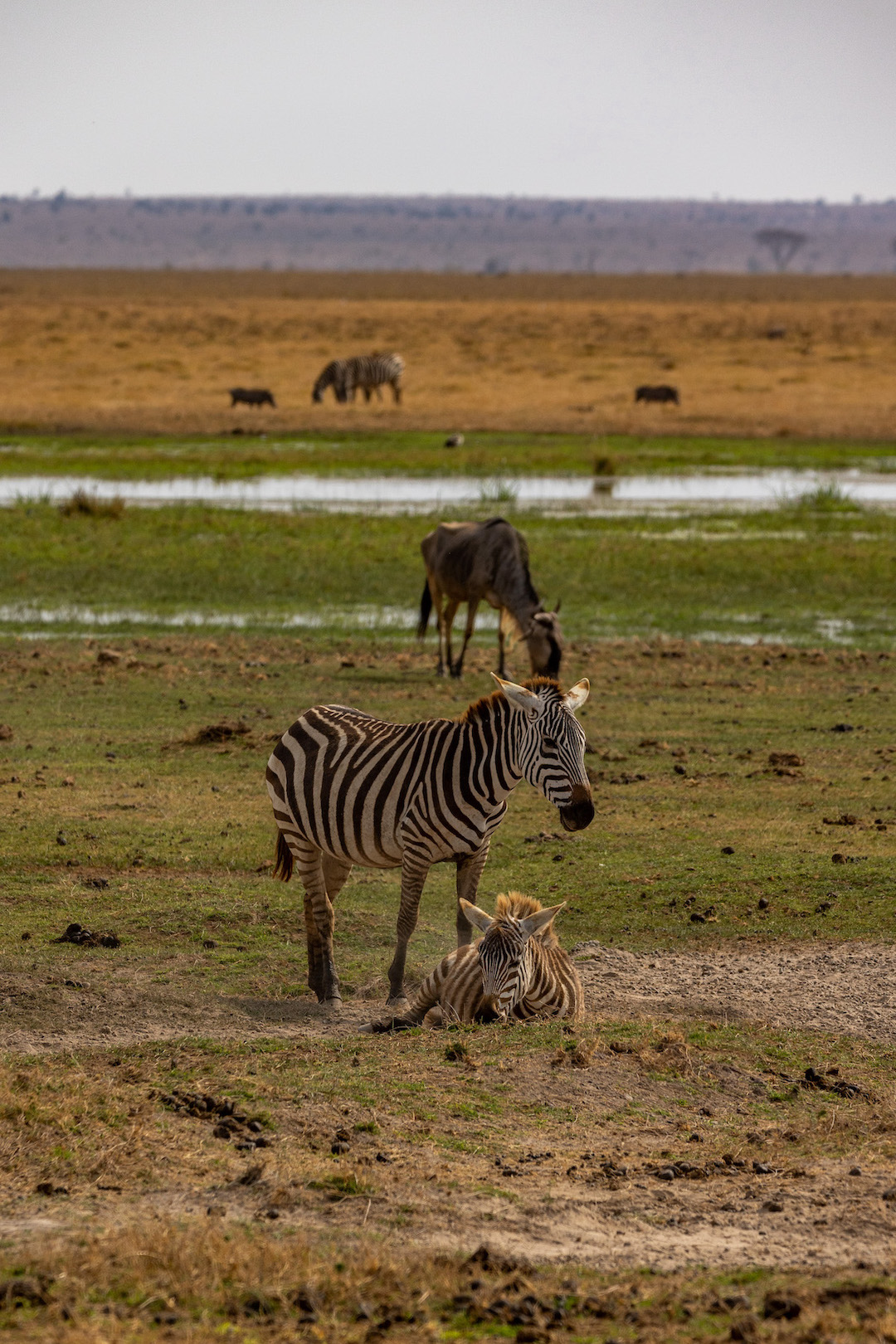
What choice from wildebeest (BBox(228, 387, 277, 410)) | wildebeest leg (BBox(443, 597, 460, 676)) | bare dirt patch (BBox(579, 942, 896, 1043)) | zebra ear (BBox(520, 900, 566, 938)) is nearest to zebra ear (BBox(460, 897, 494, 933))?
zebra ear (BBox(520, 900, 566, 938))

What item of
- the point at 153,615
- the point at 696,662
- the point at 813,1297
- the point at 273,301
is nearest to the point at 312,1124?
the point at 813,1297

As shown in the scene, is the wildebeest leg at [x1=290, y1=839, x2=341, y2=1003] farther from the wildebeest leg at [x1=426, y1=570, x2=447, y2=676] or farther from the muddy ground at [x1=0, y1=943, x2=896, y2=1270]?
the wildebeest leg at [x1=426, y1=570, x2=447, y2=676]

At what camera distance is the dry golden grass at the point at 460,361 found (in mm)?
42344

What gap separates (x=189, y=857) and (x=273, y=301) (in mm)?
81459

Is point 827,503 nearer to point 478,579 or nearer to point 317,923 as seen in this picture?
point 478,579

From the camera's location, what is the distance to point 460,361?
56.5 metres

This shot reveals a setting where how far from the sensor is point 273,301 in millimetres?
88312

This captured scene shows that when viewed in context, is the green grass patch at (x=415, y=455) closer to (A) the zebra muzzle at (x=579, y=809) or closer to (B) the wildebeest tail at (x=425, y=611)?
(B) the wildebeest tail at (x=425, y=611)

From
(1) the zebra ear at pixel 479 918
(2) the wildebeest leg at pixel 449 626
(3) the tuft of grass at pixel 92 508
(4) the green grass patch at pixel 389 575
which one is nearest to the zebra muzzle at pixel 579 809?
(1) the zebra ear at pixel 479 918

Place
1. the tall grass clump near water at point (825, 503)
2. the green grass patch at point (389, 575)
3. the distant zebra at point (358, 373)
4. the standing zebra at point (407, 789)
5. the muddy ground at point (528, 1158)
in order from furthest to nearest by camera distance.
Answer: the distant zebra at point (358, 373) < the tall grass clump near water at point (825, 503) < the green grass patch at point (389, 575) < the standing zebra at point (407, 789) < the muddy ground at point (528, 1158)

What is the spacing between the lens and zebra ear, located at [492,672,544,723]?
7.50 m

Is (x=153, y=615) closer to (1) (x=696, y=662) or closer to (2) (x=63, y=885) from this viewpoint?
(1) (x=696, y=662)

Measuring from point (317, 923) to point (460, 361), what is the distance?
49.9 m

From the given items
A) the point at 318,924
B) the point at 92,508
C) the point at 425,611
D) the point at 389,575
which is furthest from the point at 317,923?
the point at 92,508
